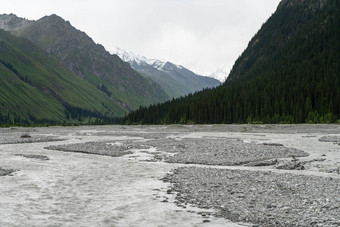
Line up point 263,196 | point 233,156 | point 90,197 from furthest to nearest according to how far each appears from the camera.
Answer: point 233,156 → point 90,197 → point 263,196

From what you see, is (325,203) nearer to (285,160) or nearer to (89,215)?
(89,215)

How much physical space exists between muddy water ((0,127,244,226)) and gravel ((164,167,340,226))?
1120 mm

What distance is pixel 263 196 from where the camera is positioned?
16.8 m

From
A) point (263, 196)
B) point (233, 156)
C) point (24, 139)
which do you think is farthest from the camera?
point (24, 139)

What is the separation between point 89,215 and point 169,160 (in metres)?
17.5

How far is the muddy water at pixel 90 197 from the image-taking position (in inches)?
535

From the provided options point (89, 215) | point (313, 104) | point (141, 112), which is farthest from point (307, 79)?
point (89, 215)

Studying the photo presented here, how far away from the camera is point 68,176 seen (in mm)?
23344

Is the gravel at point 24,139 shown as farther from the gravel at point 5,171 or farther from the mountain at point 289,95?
the mountain at point 289,95

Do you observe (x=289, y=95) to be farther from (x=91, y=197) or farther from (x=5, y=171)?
(x=91, y=197)

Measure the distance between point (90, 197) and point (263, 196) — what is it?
915 centimetres

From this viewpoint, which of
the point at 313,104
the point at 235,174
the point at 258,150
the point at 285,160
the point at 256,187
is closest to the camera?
the point at 256,187

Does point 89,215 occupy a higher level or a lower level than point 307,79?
lower

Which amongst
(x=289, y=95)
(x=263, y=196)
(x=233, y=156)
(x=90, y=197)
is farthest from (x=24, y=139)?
(x=289, y=95)
